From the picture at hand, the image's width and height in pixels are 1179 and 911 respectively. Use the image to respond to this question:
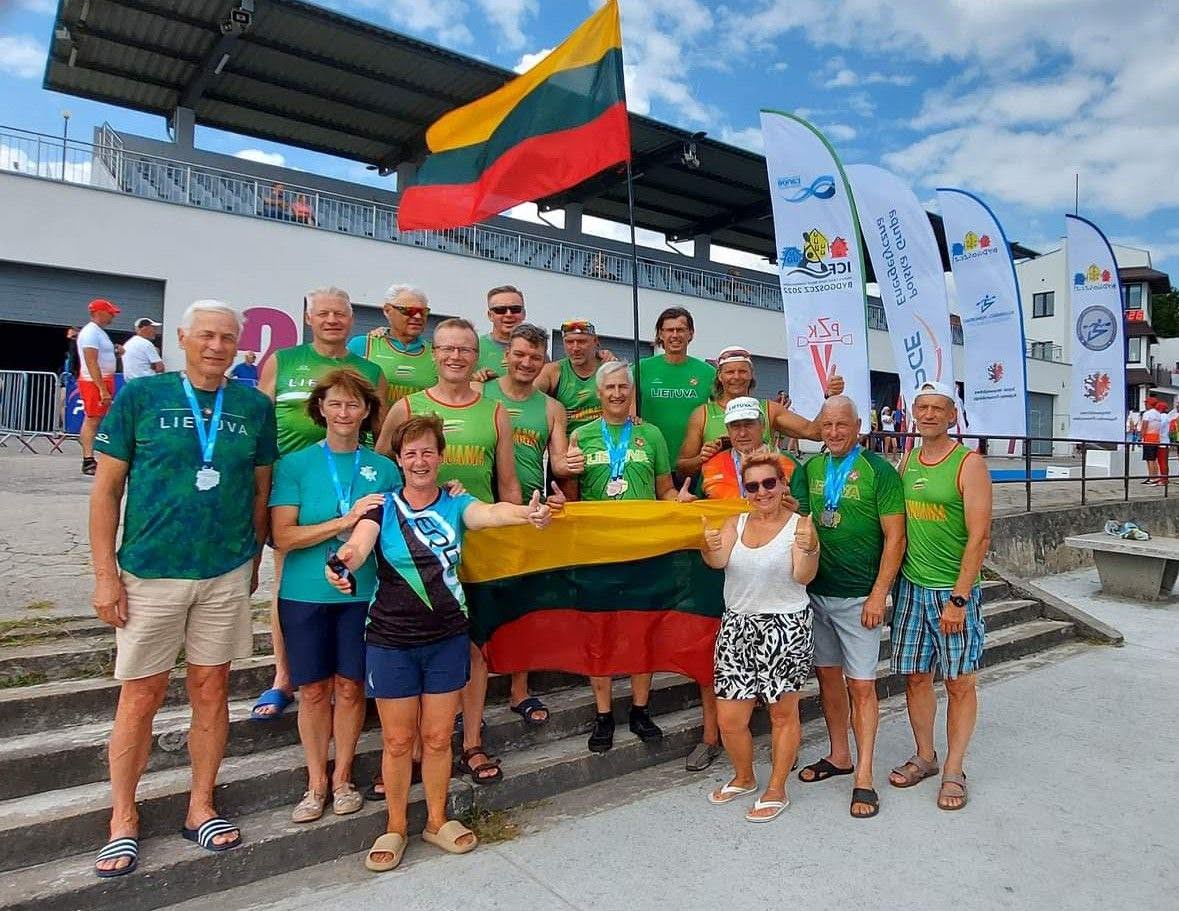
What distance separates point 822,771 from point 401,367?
3.01m

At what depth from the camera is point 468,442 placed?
11.4 ft

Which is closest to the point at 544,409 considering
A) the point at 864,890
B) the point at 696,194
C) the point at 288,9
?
the point at 864,890

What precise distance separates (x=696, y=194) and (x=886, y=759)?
25571 millimetres

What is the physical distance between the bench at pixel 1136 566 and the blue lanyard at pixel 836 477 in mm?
6714

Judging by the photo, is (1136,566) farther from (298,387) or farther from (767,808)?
(298,387)

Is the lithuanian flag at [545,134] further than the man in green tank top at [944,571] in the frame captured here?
Yes

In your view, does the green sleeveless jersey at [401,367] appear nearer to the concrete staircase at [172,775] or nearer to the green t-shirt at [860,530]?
the concrete staircase at [172,775]

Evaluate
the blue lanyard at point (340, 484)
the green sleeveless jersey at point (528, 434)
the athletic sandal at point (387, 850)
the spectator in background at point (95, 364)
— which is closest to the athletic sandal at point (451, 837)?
the athletic sandal at point (387, 850)

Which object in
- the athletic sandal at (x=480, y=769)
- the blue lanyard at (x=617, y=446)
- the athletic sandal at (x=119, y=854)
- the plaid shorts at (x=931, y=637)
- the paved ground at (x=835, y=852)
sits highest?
the blue lanyard at (x=617, y=446)

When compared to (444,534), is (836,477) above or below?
above

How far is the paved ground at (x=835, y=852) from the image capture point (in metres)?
2.83

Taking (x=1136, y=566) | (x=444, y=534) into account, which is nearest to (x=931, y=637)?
(x=444, y=534)

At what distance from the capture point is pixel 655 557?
407 centimetres

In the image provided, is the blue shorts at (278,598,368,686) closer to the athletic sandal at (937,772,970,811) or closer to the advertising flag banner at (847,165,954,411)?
the athletic sandal at (937,772,970,811)
